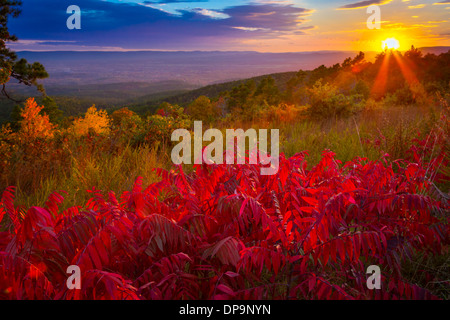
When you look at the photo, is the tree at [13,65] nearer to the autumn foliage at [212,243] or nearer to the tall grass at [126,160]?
the tall grass at [126,160]

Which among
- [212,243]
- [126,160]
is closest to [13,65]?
[126,160]

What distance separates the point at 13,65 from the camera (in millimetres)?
17062

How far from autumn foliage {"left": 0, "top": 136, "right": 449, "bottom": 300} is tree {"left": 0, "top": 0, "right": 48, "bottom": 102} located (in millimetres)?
14812

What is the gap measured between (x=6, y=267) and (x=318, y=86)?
1247 centimetres

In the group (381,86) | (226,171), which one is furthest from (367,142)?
(381,86)

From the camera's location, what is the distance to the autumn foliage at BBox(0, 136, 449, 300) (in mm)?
1755

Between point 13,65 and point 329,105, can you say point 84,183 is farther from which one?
point 13,65

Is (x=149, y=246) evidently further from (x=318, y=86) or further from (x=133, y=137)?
(x=318, y=86)

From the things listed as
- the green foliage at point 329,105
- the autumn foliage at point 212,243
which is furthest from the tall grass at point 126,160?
the green foliage at point 329,105

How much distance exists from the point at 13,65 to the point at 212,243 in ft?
63.8

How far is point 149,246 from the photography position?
1994mm

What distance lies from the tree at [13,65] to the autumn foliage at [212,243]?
1481 centimetres

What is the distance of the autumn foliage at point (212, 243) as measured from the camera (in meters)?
1.75

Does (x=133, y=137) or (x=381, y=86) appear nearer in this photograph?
(x=133, y=137)
